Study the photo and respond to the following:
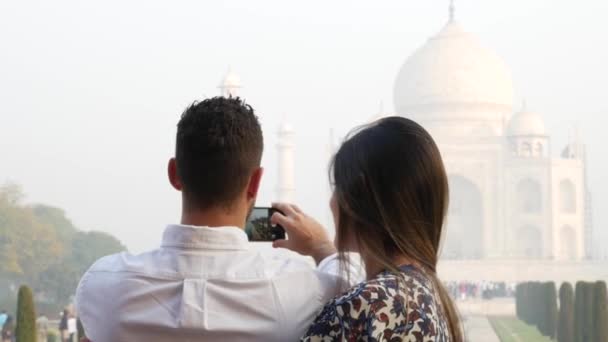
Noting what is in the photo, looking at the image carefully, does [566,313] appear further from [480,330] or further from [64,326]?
[64,326]

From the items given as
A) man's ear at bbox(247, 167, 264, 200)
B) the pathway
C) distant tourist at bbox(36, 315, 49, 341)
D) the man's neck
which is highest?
man's ear at bbox(247, 167, 264, 200)

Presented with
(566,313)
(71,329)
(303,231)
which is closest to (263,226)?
(303,231)

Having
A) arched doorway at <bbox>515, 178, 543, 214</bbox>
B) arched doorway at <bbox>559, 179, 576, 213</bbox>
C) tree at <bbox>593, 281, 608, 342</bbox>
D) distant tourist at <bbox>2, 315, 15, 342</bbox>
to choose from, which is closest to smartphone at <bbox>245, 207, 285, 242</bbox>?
tree at <bbox>593, 281, 608, 342</bbox>

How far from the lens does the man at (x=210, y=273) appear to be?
125cm

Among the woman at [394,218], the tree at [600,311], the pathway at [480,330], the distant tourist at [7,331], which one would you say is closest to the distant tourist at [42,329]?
the distant tourist at [7,331]

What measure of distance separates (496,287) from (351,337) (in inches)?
873

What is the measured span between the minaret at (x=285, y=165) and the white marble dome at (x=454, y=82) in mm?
3855

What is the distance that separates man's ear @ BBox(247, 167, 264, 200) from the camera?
1.33m

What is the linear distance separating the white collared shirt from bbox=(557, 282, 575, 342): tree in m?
9.38

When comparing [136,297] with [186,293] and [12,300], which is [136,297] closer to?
[186,293]

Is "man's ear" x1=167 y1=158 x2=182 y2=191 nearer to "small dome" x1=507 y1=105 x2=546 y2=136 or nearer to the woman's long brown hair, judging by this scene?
the woman's long brown hair

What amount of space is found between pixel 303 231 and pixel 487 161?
26.4 meters

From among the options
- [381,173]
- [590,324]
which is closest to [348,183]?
[381,173]

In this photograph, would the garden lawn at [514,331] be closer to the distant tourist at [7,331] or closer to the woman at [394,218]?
the distant tourist at [7,331]
